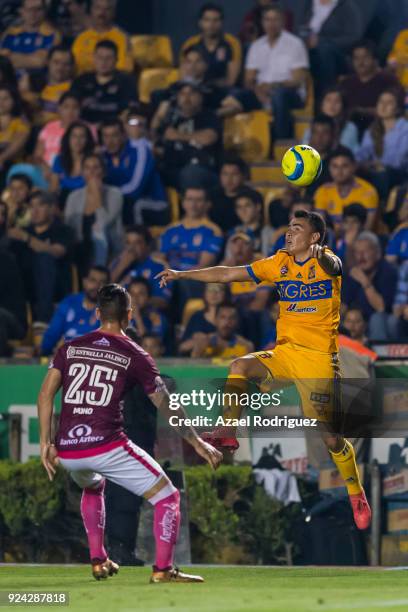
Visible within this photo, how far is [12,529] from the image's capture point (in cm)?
1316

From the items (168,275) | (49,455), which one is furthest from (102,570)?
(168,275)

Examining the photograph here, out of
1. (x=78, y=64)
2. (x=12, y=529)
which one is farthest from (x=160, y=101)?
(x=12, y=529)

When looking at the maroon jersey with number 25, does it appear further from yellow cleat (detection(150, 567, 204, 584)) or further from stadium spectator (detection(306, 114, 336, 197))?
stadium spectator (detection(306, 114, 336, 197))

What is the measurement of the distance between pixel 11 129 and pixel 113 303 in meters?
8.83

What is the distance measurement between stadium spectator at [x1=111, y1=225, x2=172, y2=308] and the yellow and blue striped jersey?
4.76 metres

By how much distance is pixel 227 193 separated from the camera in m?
16.0

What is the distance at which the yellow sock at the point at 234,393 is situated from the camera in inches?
400

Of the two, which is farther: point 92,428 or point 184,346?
point 184,346

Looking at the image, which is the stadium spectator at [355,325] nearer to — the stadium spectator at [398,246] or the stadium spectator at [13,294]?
the stadium spectator at [398,246]

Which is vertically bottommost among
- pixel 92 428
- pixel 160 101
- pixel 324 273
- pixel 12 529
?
pixel 12 529

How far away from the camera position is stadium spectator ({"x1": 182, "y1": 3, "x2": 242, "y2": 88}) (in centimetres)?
1769

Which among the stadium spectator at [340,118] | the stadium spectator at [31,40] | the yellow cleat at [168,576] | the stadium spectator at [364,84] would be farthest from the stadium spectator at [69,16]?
the yellow cleat at [168,576]

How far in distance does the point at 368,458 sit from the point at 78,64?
7739mm

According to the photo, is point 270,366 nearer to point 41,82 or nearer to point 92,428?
point 92,428
